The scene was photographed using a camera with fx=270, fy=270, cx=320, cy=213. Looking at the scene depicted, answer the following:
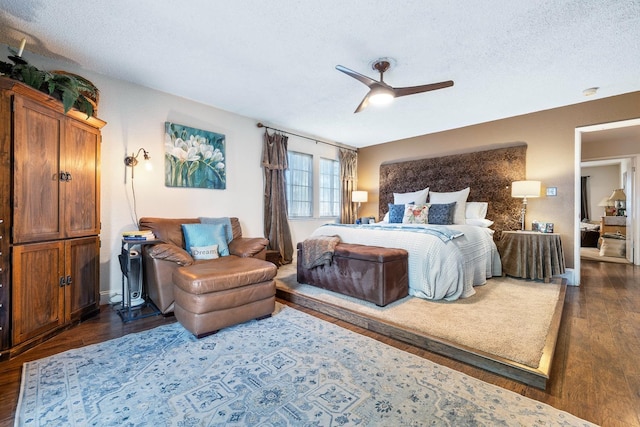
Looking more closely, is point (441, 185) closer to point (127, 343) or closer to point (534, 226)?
point (534, 226)

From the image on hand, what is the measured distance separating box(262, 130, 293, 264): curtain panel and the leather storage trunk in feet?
5.06

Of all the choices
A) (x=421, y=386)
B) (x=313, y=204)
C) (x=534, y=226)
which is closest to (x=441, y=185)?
(x=534, y=226)

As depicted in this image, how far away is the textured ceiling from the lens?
194 cm

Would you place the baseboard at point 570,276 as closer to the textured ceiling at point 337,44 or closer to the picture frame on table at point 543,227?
the picture frame on table at point 543,227

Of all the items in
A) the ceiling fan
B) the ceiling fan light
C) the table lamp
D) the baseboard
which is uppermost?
the ceiling fan

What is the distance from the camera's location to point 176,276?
93.4 inches

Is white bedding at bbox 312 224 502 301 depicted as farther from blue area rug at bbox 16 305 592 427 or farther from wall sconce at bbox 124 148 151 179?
wall sconce at bbox 124 148 151 179

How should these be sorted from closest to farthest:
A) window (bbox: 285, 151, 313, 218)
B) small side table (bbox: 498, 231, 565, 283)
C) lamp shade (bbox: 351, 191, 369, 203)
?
small side table (bbox: 498, 231, 565, 283) → window (bbox: 285, 151, 313, 218) → lamp shade (bbox: 351, 191, 369, 203)

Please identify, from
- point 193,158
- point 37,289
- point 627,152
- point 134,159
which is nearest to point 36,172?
point 37,289

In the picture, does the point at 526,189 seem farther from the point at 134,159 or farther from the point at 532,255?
the point at 134,159

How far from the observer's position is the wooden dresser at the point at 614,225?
5855mm

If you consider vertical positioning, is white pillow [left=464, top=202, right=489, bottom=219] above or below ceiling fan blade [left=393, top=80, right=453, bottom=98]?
below

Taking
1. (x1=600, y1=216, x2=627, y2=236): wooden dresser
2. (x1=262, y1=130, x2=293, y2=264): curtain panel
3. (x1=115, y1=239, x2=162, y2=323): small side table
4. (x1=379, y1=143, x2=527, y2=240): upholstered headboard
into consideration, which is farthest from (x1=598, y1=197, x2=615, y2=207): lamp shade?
(x1=115, y1=239, x2=162, y2=323): small side table

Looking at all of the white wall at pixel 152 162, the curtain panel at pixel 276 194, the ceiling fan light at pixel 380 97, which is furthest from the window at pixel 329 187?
the ceiling fan light at pixel 380 97
